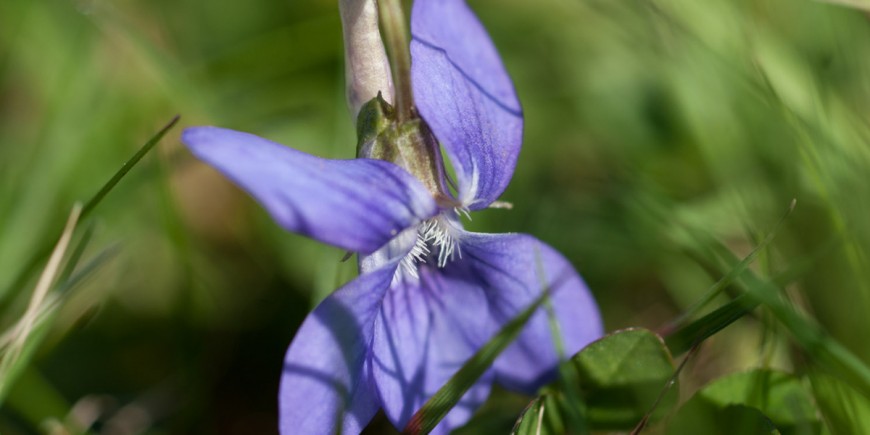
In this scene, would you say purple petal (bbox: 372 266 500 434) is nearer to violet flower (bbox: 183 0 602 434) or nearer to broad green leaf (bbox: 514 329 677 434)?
violet flower (bbox: 183 0 602 434)

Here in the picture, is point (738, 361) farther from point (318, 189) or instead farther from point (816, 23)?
point (318, 189)

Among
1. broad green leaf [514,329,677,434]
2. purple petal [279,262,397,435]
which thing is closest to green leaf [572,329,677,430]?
broad green leaf [514,329,677,434]

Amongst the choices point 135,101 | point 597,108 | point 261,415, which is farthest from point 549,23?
point 261,415

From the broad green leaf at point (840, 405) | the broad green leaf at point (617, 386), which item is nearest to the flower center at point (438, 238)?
the broad green leaf at point (617, 386)

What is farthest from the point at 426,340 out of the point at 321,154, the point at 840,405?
the point at 321,154

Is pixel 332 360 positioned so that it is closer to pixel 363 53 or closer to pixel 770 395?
pixel 363 53

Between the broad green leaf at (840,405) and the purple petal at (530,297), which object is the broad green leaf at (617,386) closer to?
the purple petal at (530,297)

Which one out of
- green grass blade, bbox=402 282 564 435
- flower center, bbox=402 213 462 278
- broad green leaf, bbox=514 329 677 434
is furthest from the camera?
flower center, bbox=402 213 462 278
